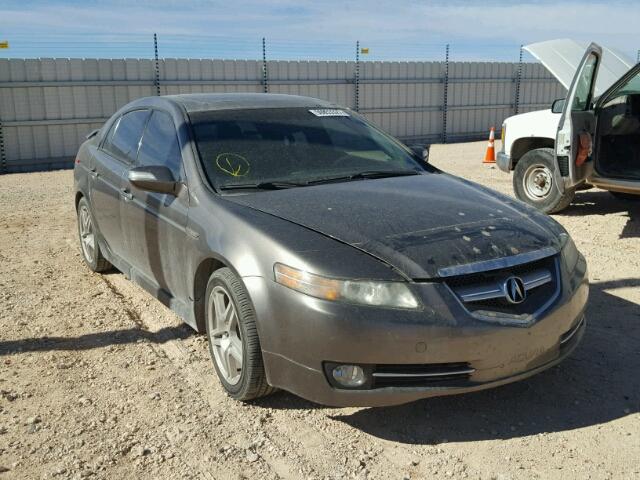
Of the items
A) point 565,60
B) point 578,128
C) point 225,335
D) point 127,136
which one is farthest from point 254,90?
point 225,335

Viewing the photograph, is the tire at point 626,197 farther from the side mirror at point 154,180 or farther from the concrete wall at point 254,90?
the concrete wall at point 254,90

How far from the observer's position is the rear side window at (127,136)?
475 cm

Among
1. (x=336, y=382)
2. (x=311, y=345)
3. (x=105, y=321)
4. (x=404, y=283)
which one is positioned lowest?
(x=105, y=321)

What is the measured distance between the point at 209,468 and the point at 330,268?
1.01 m

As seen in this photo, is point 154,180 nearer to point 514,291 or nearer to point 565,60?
Result: point 514,291

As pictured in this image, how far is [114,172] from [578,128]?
4573mm

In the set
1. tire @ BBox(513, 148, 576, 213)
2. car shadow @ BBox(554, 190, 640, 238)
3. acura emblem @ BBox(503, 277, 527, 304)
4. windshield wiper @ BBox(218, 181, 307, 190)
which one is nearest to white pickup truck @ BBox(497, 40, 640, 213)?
tire @ BBox(513, 148, 576, 213)

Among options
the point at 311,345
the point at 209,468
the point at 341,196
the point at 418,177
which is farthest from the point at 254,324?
the point at 418,177

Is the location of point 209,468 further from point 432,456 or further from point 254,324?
point 432,456

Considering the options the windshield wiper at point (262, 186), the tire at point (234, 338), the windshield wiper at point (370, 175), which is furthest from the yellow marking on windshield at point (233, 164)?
the tire at point (234, 338)

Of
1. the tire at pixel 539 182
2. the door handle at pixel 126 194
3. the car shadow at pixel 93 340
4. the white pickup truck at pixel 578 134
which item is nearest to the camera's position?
the car shadow at pixel 93 340

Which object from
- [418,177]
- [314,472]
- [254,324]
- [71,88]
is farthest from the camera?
[71,88]

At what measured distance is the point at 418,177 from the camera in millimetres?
4176

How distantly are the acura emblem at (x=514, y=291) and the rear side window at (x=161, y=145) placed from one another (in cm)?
200
